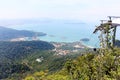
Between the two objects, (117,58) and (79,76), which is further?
(79,76)

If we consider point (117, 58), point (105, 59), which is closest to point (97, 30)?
point (105, 59)

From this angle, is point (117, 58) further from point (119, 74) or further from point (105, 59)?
point (119, 74)

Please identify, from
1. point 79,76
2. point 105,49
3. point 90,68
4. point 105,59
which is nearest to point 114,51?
point 105,59

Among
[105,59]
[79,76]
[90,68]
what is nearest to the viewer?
[105,59]

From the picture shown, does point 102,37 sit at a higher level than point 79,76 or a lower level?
higher

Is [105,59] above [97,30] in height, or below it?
below

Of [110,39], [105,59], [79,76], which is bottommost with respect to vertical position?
[79,76]

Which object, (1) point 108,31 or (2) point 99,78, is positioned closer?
(1) point 108,31

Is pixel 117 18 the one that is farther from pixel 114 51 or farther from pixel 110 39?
pixel 114 51

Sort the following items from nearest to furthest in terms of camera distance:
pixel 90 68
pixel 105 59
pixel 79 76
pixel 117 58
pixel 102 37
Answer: pixel 102 37 → pixel 105 59 → pixel 117 58 → pixel 90 68 → pixel 79 76
